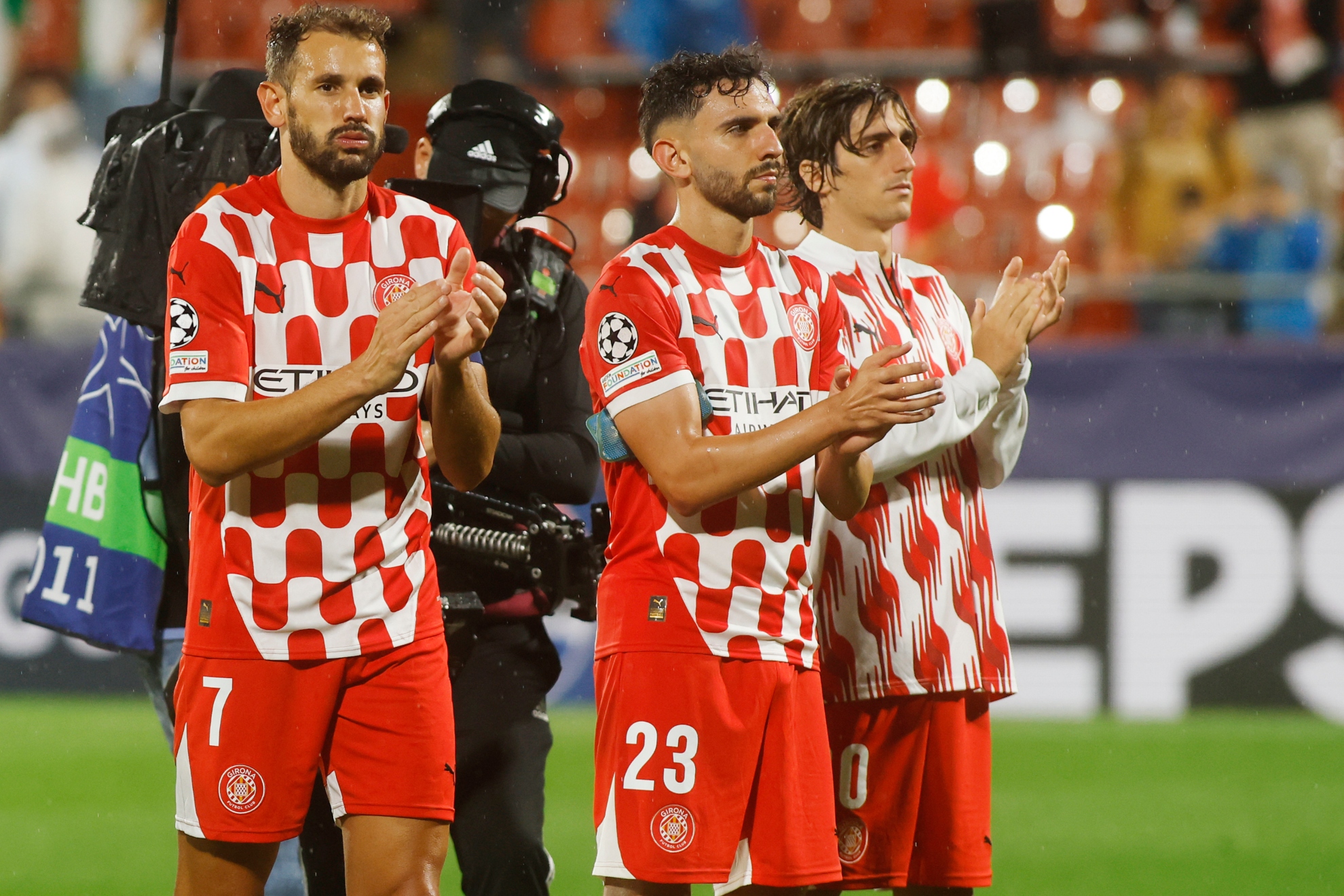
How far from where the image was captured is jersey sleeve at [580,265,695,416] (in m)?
3.29

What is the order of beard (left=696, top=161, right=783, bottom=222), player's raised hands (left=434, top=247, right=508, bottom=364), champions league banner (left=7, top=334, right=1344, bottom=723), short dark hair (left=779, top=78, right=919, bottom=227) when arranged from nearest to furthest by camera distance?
player's raised hands (left=434, top=247, right=508, bottom=364) < beard (left=696, top=161, right=783, bottom=222) < short dark hair (left=779, top=78, right=919, bottom=227) < champions league banner (left=7, top=334, right=1344, bottom=723)

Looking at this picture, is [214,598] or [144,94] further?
[144,94]

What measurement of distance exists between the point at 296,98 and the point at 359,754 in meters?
1.31

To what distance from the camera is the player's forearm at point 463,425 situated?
126 inches

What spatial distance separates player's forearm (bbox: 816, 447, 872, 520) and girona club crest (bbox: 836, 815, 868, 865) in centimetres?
83

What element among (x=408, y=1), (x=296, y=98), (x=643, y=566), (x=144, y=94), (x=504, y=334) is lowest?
(x=643, y=566)

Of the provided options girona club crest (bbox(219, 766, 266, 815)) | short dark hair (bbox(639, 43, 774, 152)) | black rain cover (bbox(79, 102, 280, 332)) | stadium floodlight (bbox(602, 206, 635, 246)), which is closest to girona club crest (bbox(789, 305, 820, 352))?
short dark hair (bbox(639, 43, 774, 152))

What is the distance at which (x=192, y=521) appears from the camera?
330 cm

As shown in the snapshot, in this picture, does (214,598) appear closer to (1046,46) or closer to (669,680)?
(669,680)

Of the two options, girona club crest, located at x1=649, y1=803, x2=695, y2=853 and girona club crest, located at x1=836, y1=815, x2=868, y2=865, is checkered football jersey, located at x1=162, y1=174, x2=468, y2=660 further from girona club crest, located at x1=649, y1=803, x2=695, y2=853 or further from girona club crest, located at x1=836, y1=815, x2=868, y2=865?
girona club crest, located at x1=836, y1=815, x2=868, y2=865

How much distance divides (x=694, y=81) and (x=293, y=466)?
120 cm

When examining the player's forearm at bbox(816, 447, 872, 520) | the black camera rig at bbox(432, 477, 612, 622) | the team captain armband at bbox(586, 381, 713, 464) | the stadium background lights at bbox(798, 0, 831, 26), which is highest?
the stadium background lights at bbox(798, 0, 831, 26)

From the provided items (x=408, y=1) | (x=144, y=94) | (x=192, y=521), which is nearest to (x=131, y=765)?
(x=192, y=521)

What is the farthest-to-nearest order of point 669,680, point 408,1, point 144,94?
point 408,1
point 144,94
point 669,680
